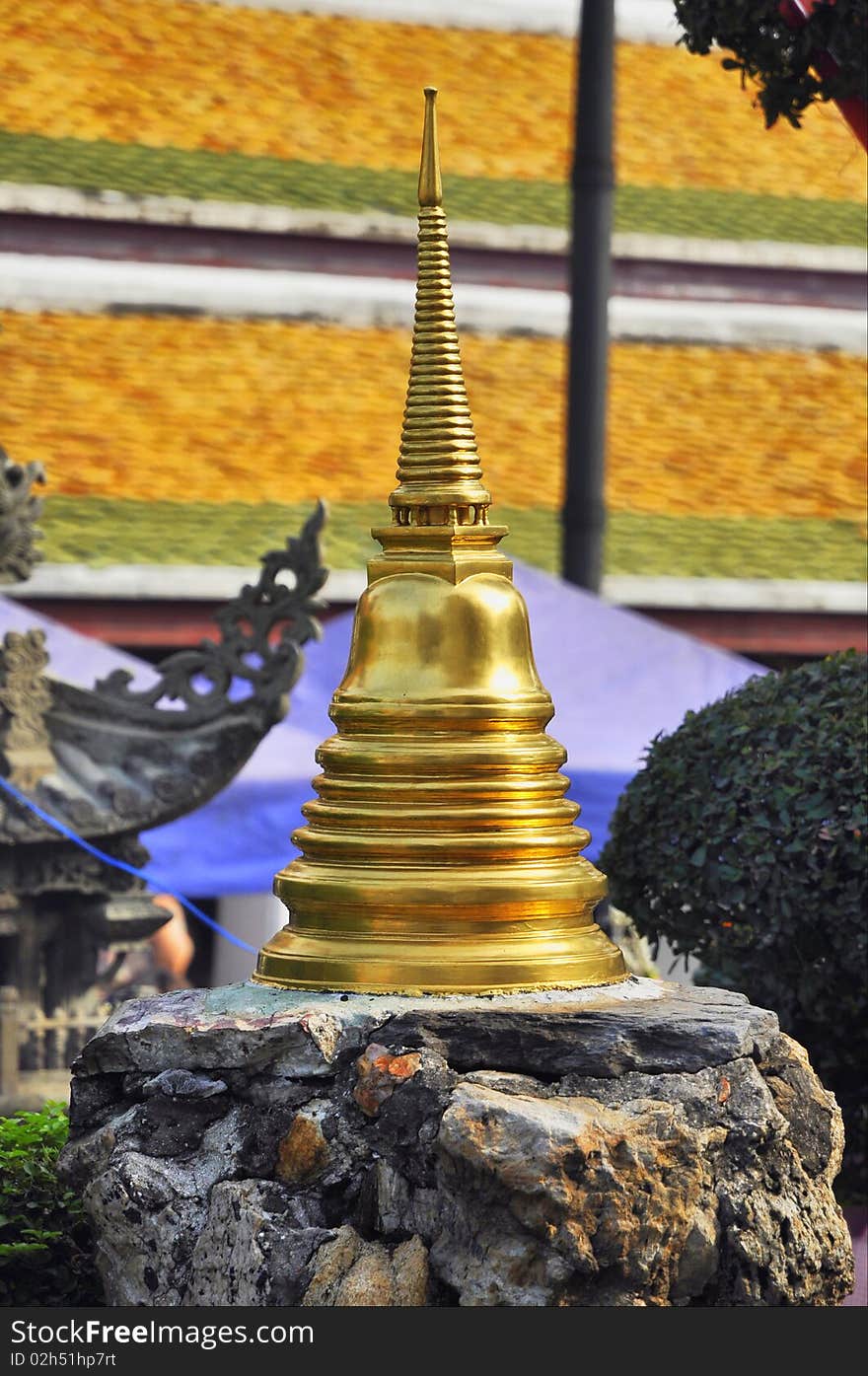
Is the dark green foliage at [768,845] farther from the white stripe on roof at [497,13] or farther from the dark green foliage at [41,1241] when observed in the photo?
the white stripe on roof at [497,13]

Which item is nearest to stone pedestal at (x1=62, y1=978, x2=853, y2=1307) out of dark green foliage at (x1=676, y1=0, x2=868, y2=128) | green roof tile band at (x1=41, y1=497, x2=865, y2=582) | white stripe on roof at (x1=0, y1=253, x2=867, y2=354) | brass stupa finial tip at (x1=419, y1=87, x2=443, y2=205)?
brass stupa finial tip at (x1=419, y1=87, x2=443, y2=205)

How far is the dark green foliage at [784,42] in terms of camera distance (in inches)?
242

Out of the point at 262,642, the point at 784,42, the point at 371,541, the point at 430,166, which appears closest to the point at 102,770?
the point at 262,642

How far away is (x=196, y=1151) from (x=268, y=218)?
28.8 feet

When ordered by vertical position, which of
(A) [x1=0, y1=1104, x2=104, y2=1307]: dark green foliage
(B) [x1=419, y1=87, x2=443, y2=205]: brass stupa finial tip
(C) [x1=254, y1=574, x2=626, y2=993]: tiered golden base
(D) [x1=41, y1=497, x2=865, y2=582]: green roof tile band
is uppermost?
(D) [x1=41, y1=497, x2=865, y2=582]: green roof tile band

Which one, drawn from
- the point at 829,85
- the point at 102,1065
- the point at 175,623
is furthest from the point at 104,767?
the point at 102,1065

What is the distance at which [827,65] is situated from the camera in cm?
642

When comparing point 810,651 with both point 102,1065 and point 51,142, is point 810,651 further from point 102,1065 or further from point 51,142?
point 102,1065

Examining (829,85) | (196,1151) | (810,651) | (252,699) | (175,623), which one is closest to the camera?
(196,1151)

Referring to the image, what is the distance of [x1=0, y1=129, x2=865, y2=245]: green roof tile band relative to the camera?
11.9 meters

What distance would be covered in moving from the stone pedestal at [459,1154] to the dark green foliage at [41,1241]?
0.36 metres

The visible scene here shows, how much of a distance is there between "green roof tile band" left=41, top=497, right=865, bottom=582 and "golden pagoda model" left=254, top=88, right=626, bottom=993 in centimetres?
716

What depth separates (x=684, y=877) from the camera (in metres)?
5.84

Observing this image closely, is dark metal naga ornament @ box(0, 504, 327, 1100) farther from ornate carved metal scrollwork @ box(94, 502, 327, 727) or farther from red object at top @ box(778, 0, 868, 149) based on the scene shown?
red object at top @ box(778, 0, 868, 149)
